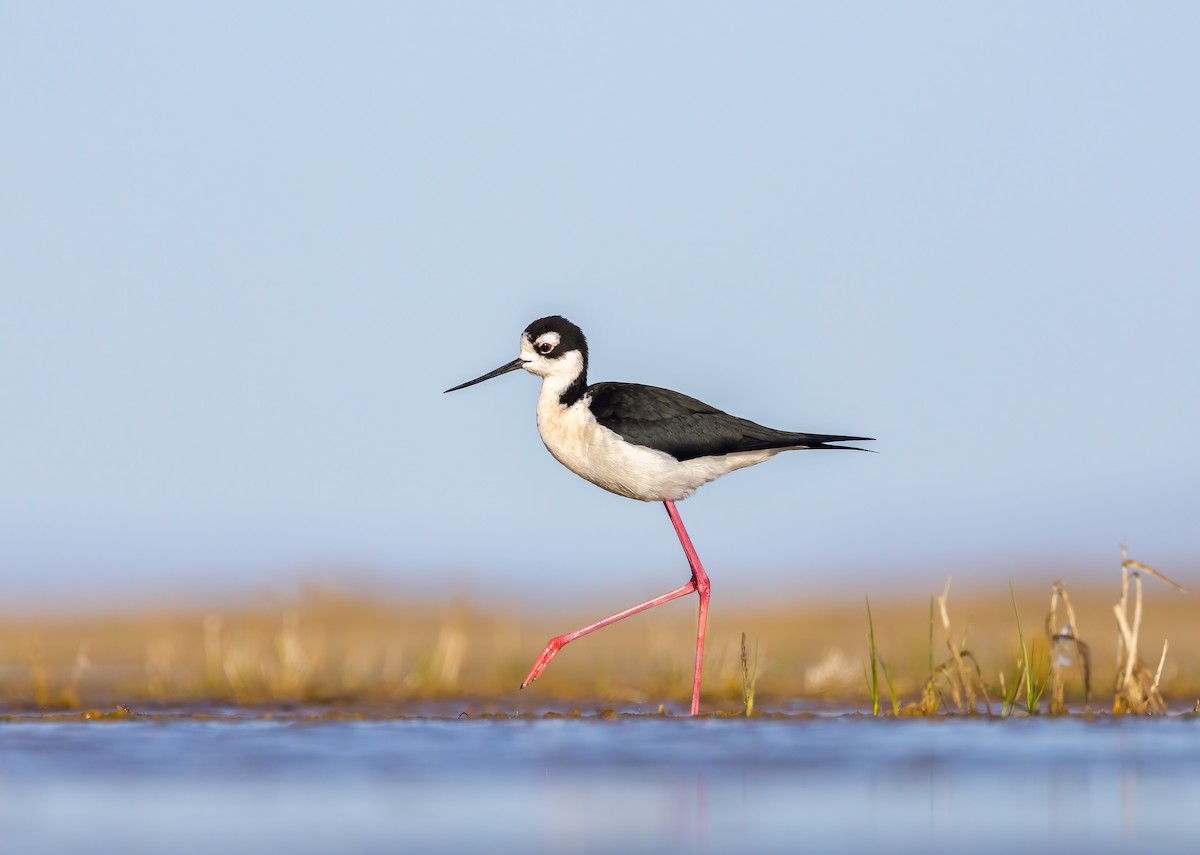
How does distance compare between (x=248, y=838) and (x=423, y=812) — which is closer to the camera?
(x=248, y=838)

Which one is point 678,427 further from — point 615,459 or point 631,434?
point 615,459

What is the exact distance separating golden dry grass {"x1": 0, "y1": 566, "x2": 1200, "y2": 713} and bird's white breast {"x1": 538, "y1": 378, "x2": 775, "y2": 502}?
1.15 m

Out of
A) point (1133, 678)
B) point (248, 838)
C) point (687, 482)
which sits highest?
point (687, 482)

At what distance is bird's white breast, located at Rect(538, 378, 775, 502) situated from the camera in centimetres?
1130

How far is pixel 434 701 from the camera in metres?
12.8

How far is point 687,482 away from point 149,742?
403cm

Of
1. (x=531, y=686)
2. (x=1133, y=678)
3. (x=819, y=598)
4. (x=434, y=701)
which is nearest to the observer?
(x=1133, y=678)

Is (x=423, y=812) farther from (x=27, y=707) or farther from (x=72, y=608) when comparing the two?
(x=72, y=608)

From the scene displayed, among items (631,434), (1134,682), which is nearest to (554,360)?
(631,434)

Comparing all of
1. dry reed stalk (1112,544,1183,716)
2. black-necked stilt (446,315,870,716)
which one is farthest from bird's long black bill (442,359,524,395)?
dry reed stalk (1112,544,1183,716)

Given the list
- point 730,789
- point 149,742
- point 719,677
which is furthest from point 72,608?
point 730,789

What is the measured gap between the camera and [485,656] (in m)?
18.4

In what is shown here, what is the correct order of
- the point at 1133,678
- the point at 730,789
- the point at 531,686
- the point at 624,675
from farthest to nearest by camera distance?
the point at 624,675
the point at 531,686
the point at 1133,678
the point at 730,789

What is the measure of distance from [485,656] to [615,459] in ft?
24.7
